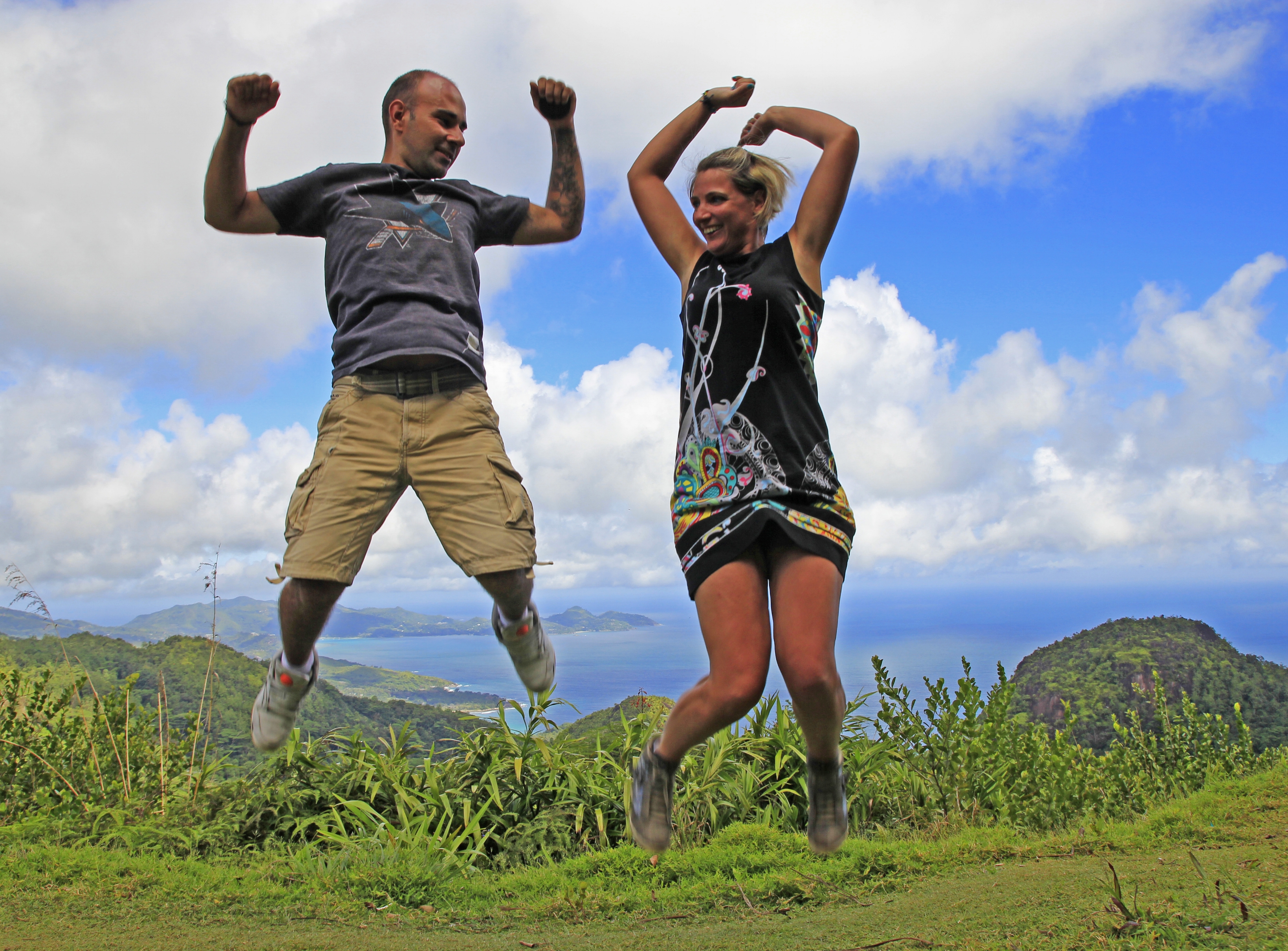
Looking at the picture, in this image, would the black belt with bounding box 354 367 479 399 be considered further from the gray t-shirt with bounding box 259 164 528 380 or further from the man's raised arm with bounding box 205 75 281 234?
the man's raised arm with bounding box 205 75 281 234

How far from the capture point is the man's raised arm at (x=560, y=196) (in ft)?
11.8

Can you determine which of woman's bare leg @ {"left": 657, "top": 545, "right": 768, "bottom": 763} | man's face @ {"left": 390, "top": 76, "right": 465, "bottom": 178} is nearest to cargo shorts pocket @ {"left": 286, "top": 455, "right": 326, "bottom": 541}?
man's face @ {"left": 390, "top": 76, "right": 465, "bottom": 178}

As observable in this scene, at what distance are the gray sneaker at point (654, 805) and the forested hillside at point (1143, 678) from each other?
4.42 meters

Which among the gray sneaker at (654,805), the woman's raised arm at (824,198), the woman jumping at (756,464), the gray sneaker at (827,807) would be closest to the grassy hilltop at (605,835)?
the gray sneaker at (827,807)

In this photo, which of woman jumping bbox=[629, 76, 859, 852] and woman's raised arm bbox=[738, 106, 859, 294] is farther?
woman's raised arm bbox=[738, 106, 859, 294]

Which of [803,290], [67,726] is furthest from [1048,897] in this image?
[67,726]

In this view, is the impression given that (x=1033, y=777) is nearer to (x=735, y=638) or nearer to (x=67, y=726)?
(x=735, y=638)

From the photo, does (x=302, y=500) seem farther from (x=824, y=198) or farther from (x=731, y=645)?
(x=824, y=198)

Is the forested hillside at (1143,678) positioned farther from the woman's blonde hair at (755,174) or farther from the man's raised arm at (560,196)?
the man's raised arm at (560,196)

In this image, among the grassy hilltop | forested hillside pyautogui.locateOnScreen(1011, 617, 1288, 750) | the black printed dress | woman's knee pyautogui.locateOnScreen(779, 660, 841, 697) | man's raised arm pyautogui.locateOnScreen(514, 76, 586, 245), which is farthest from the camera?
forested hillside pyautogui.locateOnScreen(1011, 617, 1288, 750)

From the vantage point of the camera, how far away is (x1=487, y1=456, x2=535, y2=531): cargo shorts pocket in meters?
3.21

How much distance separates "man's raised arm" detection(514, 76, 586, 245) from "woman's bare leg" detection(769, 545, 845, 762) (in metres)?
1.77

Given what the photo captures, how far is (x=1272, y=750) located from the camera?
26.2 ft

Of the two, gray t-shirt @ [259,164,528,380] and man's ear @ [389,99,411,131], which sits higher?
man's ear @ [389,99,411,131]
